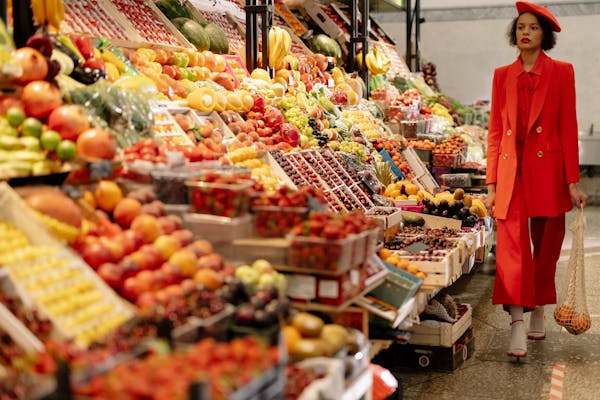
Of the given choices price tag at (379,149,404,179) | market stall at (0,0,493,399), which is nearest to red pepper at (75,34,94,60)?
market stall at (0,0,493,399)

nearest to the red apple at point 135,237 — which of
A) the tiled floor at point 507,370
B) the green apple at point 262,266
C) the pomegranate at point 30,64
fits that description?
the green apple at point 262,266

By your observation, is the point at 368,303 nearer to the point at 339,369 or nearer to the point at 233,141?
the point at 339,369

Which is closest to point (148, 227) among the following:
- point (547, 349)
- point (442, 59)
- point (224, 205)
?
point (224, 205)

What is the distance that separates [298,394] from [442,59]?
1365 cm

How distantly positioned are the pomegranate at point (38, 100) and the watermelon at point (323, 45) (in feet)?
23.4

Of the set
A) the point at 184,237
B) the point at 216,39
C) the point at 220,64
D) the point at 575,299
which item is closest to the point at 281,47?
the point at 216,39

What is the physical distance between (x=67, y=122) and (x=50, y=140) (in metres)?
0.15

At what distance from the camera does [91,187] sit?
3391 millimetres

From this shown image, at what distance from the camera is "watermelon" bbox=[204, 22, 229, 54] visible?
7.45 m

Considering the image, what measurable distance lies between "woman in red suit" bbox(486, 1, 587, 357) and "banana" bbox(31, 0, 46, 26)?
2627 mm

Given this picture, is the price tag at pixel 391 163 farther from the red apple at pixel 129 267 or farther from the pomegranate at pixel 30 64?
the red apple at pixel 129 267

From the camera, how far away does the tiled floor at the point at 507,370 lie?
13.9 ft

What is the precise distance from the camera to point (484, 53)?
15.1 metres

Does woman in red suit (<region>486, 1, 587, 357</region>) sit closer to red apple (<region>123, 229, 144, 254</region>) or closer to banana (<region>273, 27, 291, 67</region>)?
red apple (<region>123, 229, 144, 254</region>)
